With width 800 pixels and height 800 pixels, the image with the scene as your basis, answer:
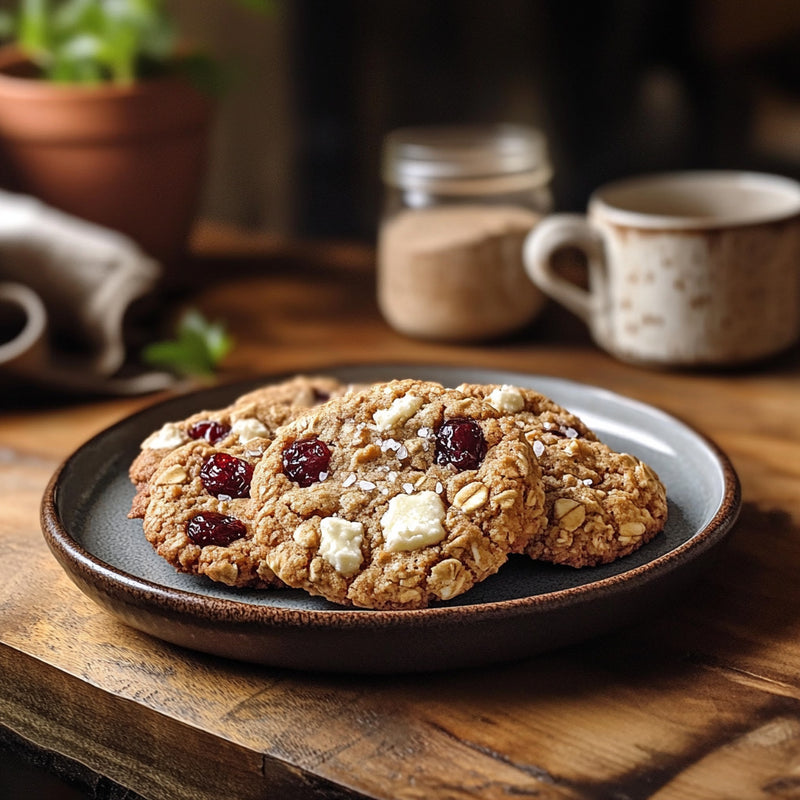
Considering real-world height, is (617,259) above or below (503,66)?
below

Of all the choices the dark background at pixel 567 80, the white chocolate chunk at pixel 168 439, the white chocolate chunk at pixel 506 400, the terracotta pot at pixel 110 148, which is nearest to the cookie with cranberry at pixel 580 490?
the white chocolate chunk at pixel 506 400

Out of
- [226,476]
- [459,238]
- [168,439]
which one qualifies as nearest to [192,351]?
[459,238]

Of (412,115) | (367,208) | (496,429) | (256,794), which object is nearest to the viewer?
(256,794)

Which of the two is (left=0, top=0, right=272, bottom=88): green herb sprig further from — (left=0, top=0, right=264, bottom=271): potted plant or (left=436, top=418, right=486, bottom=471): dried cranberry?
(left=436, top=418, right=486, bottom=471): dried cranberry

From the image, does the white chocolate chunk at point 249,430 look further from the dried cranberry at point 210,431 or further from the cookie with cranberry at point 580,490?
the cookie with cranberry at point 580,490

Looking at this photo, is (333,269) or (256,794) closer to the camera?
(256,794)

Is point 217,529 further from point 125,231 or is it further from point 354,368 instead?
point 125,231

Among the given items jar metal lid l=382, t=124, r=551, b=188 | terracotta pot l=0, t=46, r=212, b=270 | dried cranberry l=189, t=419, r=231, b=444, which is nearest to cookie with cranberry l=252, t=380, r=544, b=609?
dried cranberry l=189, t=419, r=231, b=444

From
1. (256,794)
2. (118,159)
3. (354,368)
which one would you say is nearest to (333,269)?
(118,159)
